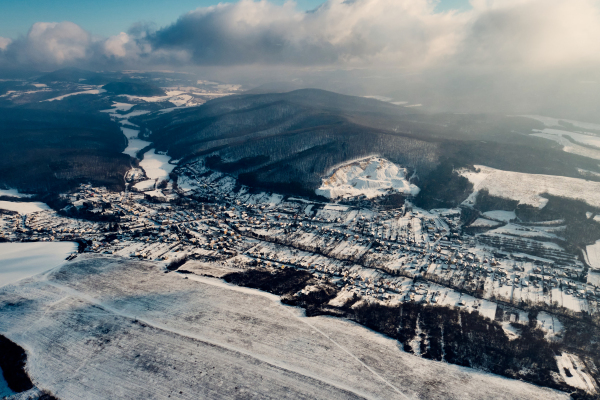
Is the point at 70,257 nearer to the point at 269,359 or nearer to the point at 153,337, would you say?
the point at 153,337

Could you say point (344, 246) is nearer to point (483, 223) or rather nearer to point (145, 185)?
point (483, 223)

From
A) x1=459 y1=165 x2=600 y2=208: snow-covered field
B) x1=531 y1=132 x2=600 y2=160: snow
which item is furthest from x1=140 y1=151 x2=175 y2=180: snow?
x1=531 y1=132 x2=600 y2=160: snow

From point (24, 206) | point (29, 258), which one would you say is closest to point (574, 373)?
point (29, 258)

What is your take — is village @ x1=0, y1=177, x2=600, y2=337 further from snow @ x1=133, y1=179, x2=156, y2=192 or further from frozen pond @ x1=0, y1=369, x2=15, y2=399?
frozen pond @ x1=0, y1=369, x2=15, y2=399

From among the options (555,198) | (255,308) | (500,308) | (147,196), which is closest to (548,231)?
(555,198)

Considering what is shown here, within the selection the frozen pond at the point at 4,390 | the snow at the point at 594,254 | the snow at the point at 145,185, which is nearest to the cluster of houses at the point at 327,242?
the snow at the point at 594,254

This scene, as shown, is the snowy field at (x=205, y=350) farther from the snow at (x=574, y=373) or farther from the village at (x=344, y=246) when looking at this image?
the village at (x=344, y=246)

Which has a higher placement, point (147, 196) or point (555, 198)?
point (555, 198)
